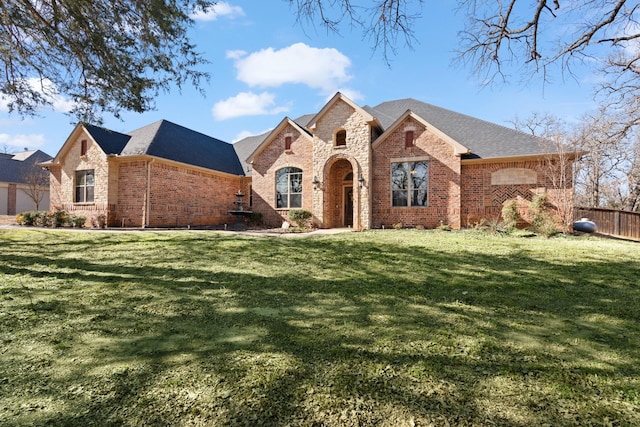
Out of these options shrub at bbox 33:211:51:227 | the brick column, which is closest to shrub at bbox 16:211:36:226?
shrub at bbox 33:211:51:227

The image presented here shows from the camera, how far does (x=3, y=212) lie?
30.0m

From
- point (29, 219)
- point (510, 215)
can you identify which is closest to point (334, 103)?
point (510, 215)

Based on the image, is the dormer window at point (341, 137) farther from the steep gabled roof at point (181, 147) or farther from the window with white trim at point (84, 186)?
the window with white trim at point (84, 186)

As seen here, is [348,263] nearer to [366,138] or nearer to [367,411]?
[367,411]

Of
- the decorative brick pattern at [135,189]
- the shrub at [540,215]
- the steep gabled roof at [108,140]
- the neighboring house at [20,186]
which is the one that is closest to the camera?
the shrub at [540,215]

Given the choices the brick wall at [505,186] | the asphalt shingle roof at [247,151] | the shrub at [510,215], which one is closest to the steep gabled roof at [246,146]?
the asphalt shingle roof at [247,151]

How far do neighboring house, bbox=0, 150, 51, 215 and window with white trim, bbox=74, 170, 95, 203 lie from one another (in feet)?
58.4

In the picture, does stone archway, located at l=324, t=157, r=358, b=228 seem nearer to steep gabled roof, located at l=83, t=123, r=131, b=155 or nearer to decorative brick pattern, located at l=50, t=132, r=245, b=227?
decorative brick pattern, located at l=50, t=132, r=245, b=227

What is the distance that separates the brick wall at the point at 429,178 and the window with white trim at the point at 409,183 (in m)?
0.20

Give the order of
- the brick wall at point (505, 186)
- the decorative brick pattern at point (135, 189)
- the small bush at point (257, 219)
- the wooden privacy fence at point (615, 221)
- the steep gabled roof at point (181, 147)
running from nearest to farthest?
1. the brick wall at point (505, 186)
2. the wooden privacy fence at point (615, 221)
3. the decorative brick pattern at point (135, 189)
4. the steep gabled roof at point (181, 147)
5. the small bush at point (257, 219)

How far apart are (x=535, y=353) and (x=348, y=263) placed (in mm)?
4519

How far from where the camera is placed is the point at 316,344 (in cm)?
312

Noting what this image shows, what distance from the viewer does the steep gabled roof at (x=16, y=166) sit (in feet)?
100

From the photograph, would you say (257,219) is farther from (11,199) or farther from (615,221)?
(11,199)
